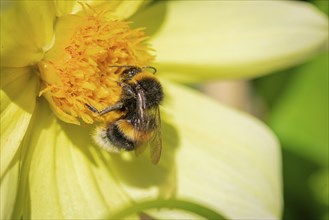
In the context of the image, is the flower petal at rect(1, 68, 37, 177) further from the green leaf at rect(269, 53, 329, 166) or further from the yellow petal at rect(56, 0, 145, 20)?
the green leaf at rect(269, 53, 329, 166)

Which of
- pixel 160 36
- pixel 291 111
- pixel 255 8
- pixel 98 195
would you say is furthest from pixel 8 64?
pixel 291 111

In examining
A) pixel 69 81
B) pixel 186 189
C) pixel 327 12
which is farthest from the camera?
A: pixel 327 12

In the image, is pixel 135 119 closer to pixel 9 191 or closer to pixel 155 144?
pixel 155 144

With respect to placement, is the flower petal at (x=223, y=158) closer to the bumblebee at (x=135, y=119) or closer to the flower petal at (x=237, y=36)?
the flower petal at (x=237, y=36)

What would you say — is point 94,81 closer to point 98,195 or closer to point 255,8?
point 98,195

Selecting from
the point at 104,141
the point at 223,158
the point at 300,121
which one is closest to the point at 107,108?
the point at 104,141

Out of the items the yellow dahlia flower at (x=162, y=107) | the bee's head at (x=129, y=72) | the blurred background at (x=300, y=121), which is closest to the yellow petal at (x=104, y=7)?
the yellow dahlia flower at (x=162, y=107)
